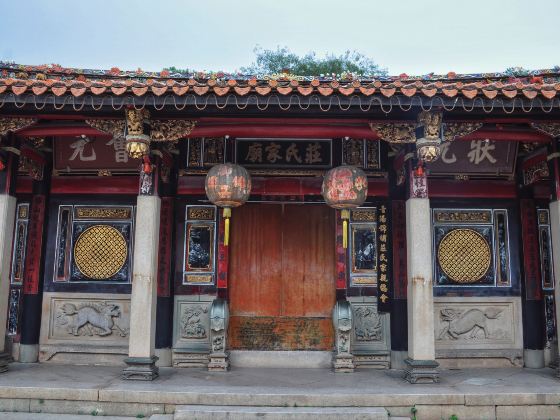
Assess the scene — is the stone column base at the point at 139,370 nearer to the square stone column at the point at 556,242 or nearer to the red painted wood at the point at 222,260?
the red painted wood at the point at 222,260

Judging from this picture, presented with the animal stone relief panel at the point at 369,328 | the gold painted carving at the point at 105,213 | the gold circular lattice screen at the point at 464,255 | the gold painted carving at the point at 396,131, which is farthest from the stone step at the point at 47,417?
the gold circular lattice screen at the point at 464,255

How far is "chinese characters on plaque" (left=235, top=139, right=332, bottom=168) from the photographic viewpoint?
7.46 meters

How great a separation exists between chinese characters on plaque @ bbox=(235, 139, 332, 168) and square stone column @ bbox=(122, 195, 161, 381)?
189cm

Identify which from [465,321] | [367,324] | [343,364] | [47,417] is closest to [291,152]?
[367,324]

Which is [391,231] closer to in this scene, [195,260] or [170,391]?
[195,260]

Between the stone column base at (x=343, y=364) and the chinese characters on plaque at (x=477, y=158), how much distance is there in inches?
123

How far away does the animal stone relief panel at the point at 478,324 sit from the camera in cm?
732

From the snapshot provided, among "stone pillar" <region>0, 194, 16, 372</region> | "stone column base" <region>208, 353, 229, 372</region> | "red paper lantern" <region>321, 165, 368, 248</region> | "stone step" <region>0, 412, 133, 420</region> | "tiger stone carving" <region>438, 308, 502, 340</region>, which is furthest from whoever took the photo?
"tiger stone carving" <region>438, 308, 502, 340</region>

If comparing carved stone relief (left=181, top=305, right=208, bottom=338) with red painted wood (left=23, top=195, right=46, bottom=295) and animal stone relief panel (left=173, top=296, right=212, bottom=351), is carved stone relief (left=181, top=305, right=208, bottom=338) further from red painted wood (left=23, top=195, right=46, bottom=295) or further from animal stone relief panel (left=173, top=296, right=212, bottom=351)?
red painted wood (left=23, top=195, right=46, bottom=295)

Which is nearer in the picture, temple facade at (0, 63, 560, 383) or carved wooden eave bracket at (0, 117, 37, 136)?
carved wooden eave bracket at (0, 117, 37, 136)

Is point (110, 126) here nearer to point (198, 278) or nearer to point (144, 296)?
point (144, 296)

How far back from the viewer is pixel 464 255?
295 inches

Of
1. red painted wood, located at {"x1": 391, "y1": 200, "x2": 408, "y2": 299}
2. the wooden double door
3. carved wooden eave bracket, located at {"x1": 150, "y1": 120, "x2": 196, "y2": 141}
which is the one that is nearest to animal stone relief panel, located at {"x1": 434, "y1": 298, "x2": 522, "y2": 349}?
red painted wood, located at {"x1": 391, "y1": 200, "x2": 408, "y2": 299}

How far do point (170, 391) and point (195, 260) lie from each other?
2335 millimetres
